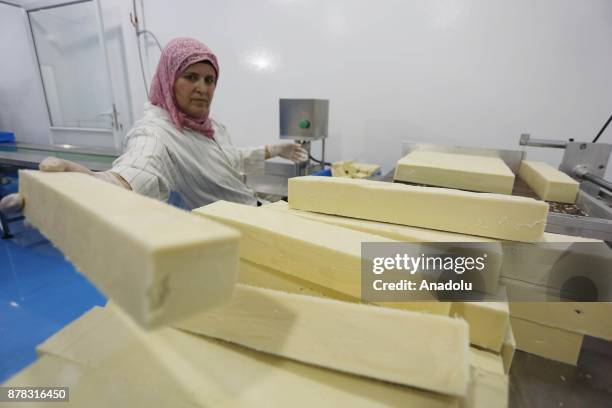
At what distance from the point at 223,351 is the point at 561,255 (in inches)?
25.9

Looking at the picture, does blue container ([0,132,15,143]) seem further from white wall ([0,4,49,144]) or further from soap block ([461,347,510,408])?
soap block ([461,347,510,408])

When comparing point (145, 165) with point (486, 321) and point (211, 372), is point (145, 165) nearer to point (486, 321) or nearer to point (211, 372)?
point (211, 372)

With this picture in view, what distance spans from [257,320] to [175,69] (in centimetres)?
135

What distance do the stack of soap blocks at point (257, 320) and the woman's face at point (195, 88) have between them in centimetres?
102

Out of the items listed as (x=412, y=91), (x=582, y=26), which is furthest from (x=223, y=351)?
(x=582, y=26)

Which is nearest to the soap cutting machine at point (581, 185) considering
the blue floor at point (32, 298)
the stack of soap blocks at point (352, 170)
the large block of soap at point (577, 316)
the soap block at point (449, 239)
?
the stack of soap blocks at point (352, 170)

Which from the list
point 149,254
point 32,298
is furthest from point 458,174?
point 32,298

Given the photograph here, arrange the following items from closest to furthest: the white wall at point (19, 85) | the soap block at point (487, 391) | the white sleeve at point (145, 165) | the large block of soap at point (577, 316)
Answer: the soap block at point (487, 391) < the large block of soap at point (577, 316) < the white sleeve at point (145, 165) < the white wall at point (19, 85)

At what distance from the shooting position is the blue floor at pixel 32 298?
1.57 meters

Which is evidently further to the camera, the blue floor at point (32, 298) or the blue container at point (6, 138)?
the blue container at point (6, 138)

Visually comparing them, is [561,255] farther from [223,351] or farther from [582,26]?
[582,26]

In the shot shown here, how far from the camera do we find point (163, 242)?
268mm

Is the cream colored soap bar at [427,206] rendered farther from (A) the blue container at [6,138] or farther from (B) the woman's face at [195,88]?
(A) the blue container at [6,138]

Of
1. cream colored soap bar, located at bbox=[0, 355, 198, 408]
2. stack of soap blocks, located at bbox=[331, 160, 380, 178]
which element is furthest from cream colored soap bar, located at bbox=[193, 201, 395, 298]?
stack of soap blocks, located at bbox=[331, 160, 380, 178]
